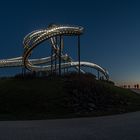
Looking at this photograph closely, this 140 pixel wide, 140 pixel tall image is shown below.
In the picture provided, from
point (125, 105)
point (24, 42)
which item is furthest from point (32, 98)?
point (24, 42)

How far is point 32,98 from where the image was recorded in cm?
3041

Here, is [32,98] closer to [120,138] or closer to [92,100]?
[92,100]

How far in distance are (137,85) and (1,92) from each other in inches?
1726

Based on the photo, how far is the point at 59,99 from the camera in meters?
30.4

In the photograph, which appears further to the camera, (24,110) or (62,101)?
(62,101)

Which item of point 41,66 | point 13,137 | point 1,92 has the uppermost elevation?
point 41,66

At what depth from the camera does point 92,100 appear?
102ft

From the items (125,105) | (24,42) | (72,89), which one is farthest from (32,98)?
(24,42)

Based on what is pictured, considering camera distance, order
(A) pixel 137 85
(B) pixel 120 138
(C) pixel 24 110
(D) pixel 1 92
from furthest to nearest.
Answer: (A) pixel 137 85, (D) pixel 1 92, (C) pixel 24 110, (B) pixel 120 138

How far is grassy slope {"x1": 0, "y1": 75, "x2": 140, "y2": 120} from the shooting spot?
2753 centimetres

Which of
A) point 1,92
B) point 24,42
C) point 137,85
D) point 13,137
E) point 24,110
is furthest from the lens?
point 137,85

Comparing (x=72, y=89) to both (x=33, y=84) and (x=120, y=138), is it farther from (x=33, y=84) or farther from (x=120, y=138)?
(x=120, y=138)

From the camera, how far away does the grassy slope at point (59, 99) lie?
27.5 metres

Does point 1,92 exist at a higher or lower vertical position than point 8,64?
lower
